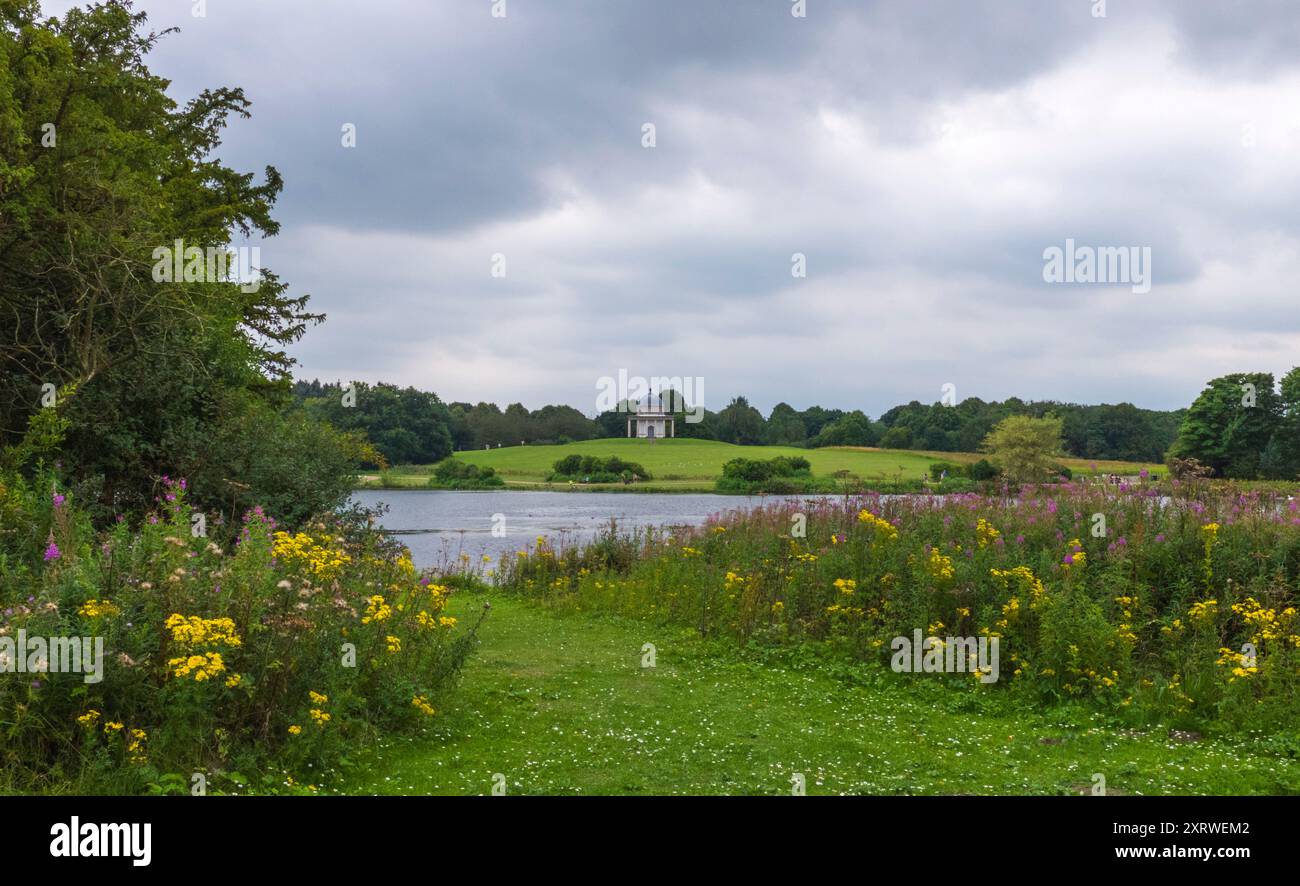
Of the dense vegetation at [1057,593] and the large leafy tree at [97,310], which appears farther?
the large leafy tree at [97,310]

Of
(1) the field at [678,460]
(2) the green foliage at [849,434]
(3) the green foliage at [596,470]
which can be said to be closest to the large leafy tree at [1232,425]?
(1) the field at [678,460]

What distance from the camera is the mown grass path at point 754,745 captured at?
5746 millimetres

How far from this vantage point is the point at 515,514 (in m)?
40.0

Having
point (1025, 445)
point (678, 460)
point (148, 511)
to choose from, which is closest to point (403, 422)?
point (678, 460)

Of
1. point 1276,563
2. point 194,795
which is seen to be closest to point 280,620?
point 194,795

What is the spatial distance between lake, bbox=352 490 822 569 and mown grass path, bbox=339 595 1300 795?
Result: 11244 millimetres

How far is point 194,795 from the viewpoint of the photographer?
16.2 ft

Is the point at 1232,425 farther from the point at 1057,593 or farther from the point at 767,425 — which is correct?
the point at 1057,593

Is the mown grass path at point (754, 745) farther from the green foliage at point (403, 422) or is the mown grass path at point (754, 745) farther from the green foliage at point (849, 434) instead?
the green foliage at point (849, 434)

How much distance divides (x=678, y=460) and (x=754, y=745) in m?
63.3

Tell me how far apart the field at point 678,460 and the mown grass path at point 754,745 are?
44.4 meters

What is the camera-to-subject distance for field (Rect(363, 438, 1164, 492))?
193 ft

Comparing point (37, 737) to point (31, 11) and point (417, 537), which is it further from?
point (417, 537)

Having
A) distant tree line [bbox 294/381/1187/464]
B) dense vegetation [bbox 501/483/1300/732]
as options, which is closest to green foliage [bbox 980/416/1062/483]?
distant tree line [bbox 294/381/1187/464]
